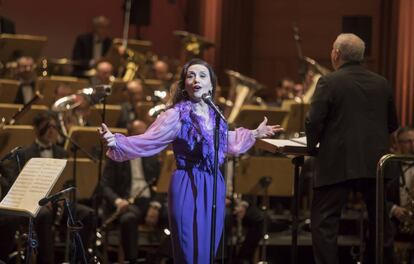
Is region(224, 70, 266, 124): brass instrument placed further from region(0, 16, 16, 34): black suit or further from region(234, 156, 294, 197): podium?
region(0, 16, 16, 34): black suit

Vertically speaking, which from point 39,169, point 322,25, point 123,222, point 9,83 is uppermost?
point 322,25

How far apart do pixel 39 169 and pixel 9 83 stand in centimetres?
393

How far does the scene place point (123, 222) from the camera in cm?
826

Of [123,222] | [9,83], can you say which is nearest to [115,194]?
[123,222]

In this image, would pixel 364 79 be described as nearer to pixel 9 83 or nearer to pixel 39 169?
pixel 39 169

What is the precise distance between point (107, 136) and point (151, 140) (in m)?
0.32

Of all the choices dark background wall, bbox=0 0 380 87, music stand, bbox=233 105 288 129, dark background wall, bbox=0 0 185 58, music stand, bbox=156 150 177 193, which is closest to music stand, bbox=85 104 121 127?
music stand, bbox=156 150 177 193

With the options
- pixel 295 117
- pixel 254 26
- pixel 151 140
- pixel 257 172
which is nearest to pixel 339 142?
pixel 151 140

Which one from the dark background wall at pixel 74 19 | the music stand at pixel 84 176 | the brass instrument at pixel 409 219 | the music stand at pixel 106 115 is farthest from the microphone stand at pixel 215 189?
the dark background wall at pixel 74 19

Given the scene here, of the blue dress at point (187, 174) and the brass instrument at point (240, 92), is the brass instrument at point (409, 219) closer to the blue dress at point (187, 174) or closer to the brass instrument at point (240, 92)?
the brass instrument at point (240, 92)

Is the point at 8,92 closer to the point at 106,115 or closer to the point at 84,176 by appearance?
the point at 106,115

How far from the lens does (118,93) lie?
1049cm

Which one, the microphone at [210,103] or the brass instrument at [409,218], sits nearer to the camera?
the microphone at [210,103]

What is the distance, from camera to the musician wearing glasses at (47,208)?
779cm
